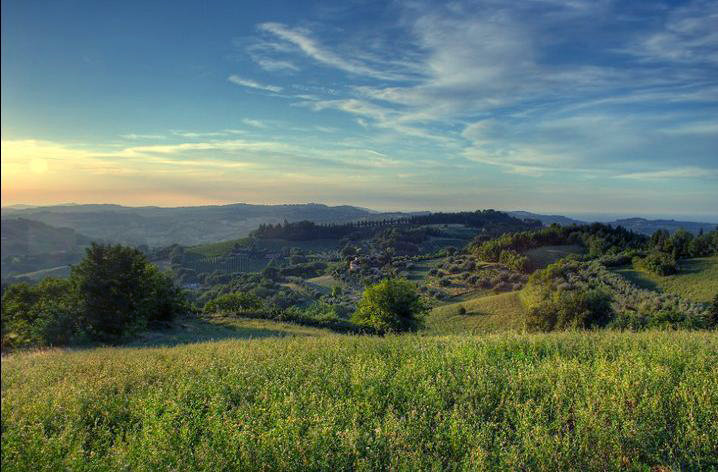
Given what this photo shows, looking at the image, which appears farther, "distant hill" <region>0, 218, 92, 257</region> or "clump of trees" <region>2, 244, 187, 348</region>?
"clump of trees" <region>2, 244, 187, 348</region>

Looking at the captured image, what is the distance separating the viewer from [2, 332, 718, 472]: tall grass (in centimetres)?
446

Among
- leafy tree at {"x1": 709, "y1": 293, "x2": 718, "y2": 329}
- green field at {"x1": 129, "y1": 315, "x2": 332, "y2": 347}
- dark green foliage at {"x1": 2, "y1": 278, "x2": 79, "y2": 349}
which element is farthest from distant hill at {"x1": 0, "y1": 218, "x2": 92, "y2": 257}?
leafy tree at {"x1": 709, "y1": 293, "x2": 718, "y2": 329}

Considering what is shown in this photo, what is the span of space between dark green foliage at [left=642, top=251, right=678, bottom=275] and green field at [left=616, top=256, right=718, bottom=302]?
1.88 feet

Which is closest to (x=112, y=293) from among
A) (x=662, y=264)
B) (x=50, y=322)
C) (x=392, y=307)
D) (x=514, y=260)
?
(x=50, y=322)

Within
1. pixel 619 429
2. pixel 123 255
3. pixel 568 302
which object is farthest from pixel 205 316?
pixel 619 429

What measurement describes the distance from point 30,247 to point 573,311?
129ft

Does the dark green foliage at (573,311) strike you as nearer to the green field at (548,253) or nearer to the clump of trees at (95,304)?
the clump of trees at (95,304)

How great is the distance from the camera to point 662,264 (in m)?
45.8

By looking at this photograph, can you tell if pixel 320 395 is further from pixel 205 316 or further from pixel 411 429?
pixel 205 316

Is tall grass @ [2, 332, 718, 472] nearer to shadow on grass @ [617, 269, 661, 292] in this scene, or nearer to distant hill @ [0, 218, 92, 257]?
distant hill @ [0, 218, 92, 257]

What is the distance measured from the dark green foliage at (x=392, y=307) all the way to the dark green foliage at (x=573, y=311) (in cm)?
1044

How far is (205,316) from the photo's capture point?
37000 millimetres

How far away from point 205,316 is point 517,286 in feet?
146

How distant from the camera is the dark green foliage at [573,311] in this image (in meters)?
33.1
